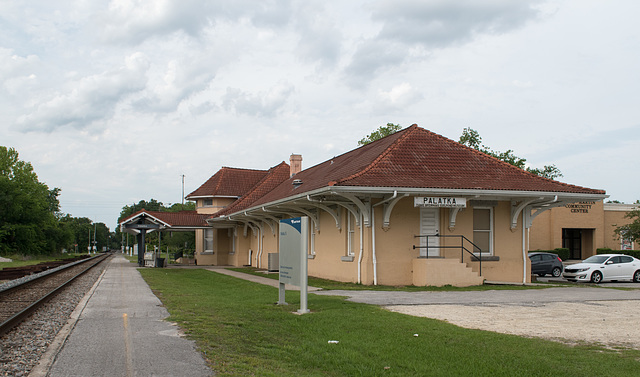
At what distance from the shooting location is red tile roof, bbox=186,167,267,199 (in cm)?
4188

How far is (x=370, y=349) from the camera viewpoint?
7625mm

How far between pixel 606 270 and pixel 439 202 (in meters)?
9.65

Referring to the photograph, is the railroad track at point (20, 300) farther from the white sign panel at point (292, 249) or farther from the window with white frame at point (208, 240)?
the window with white frame at point (208, 240)

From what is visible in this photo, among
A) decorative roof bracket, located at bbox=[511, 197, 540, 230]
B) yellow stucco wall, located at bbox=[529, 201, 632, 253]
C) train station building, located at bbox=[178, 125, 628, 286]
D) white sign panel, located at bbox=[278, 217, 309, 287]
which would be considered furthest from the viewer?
yellow stucco wall, located at bbox=[529, 201, 632, 253]

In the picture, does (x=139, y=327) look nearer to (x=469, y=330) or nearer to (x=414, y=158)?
(x=469, y=330)

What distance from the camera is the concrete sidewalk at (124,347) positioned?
6.43m

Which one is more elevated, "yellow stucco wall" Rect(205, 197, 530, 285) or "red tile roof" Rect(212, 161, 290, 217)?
"red tile roof" Rect(212, 161, 290, 217)

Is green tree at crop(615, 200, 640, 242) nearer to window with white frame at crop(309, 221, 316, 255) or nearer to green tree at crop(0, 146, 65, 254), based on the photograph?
window with white frame at crop(309, 221, 316, 255)


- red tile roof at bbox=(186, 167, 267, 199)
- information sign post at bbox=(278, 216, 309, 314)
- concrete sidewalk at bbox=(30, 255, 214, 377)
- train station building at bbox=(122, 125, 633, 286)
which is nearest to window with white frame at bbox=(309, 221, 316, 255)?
train station building at bbox=(122, 125, 633, 286)

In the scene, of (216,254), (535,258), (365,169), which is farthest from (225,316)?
(216,254)

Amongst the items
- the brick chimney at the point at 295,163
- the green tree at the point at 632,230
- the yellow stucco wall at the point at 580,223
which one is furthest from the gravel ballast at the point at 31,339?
the yellow stucco wall at the point at 580,223

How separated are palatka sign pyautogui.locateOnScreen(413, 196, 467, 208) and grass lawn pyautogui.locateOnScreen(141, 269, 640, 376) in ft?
22.7

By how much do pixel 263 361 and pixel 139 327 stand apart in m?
3.11

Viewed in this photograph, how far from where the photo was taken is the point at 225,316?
34.5 feet
